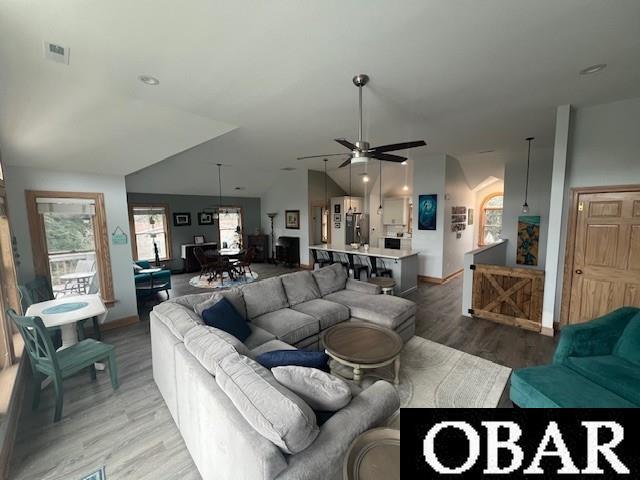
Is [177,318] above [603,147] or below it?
below

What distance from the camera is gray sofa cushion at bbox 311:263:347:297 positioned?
3.94 metres

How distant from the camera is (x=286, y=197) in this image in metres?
9.26

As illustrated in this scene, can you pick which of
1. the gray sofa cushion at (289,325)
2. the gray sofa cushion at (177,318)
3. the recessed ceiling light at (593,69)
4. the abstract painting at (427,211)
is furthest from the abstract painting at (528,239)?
the gray sofa cushion at (177,318)

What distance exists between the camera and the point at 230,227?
9789 mm

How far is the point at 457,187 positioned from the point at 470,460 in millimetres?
6704

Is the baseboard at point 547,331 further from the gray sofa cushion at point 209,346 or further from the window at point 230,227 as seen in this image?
the window at point 230,227

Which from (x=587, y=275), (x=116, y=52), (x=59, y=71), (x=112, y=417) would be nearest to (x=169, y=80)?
(x=116, y=52)

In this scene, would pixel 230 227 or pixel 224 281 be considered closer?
pixel 224 281

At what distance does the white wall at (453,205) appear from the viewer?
21.0 feet

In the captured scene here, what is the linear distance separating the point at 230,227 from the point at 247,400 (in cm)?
901

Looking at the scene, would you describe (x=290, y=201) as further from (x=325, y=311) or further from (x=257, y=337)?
(x=257, y=337)

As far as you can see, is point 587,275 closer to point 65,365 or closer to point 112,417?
point 112,417

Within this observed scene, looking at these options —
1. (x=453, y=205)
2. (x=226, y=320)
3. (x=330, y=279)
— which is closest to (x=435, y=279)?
(x=453, y=205)

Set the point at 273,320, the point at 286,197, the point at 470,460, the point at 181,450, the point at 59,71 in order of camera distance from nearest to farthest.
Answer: the point at 470,460
the point at 181,450
the point at 59,71
the point at 273,320
the point at 286,197
